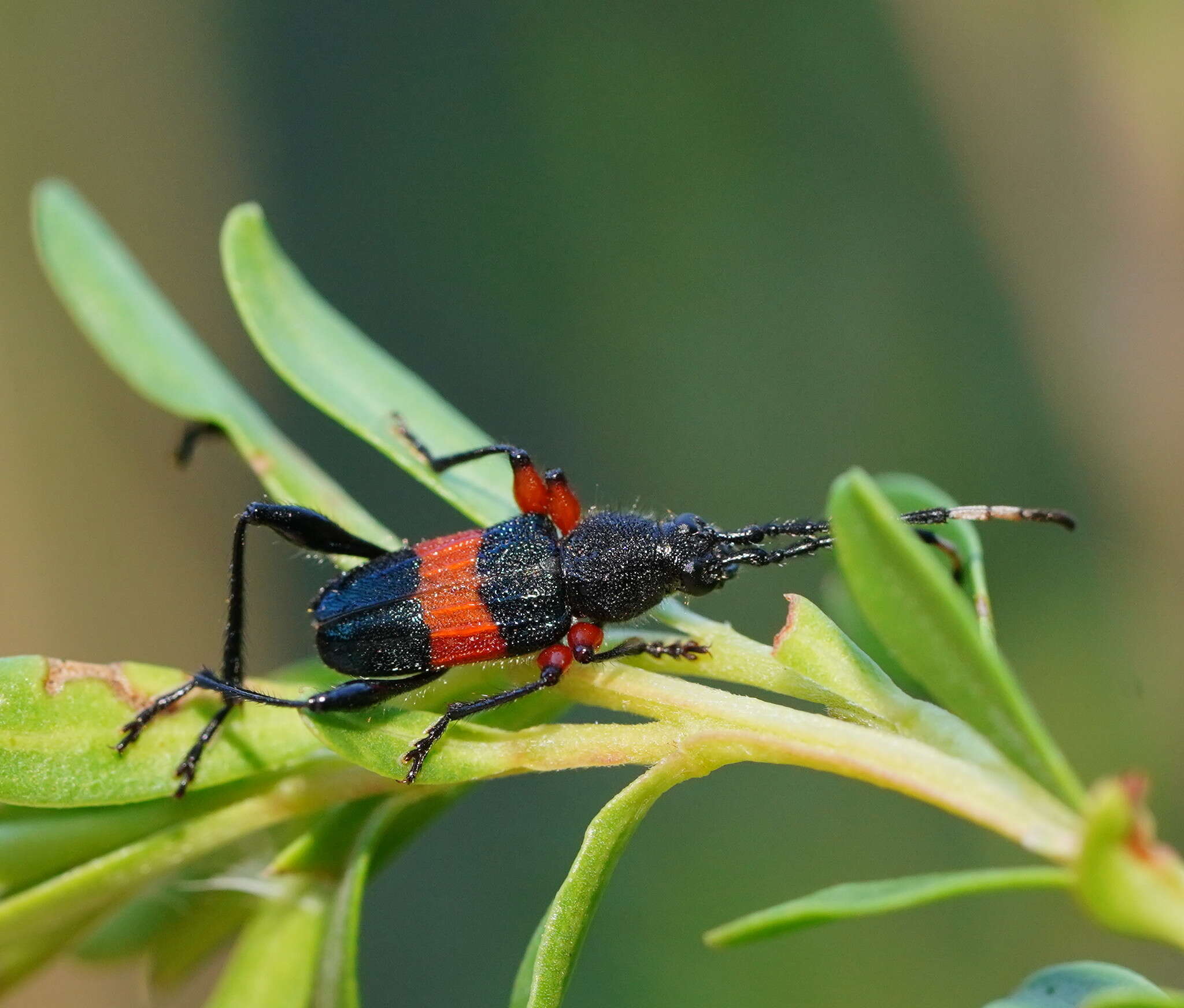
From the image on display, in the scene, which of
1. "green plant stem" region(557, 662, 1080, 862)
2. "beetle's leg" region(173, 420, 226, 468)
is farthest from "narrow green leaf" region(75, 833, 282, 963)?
"beetle's leg" region(173, 420, 226, 468)

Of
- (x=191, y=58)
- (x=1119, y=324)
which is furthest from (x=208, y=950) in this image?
(x=191, y=58)

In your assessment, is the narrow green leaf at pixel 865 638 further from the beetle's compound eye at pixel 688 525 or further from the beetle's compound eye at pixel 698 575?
the beetle's compound eye at pixel 688 525

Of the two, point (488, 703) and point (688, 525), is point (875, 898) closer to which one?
point (488, 703)

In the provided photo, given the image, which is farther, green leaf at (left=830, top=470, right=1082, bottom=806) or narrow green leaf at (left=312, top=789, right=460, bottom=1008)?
narrow green leaf at (left=312, top=789, right=460, bottom=1008)

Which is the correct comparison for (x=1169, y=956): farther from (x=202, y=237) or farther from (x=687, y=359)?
(x=202, y=237)

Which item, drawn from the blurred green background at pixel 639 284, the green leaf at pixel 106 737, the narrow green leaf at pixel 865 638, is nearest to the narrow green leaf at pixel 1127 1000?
the narrow green leaf at pixel 865 638

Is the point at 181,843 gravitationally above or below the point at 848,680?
above

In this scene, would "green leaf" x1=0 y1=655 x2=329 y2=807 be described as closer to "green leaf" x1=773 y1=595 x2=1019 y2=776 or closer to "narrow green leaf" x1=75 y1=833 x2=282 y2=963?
"narrow green leaf" x1=75 y1=833 x2=282 y2=963

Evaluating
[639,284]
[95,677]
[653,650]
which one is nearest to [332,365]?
[95,677]
